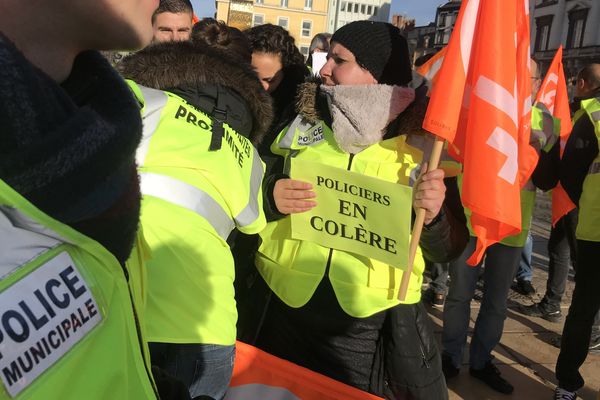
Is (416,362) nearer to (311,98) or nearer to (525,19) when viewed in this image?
(311,98)

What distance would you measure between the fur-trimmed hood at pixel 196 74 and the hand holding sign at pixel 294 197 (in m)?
0.40

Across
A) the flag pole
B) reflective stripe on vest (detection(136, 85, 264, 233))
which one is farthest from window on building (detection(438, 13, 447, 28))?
reflective stripe on vest (detection(136, 85, 264, 233))

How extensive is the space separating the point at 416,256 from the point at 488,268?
1652 mm

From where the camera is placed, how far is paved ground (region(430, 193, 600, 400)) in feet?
11.1

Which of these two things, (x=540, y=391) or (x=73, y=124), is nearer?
(x=73, y=124)

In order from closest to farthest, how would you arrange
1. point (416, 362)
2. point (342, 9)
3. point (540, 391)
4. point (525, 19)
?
point (416, 362) < point (525, 19) < point (540, 391) < point (342, 9)

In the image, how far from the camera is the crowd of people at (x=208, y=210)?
2.01 feet

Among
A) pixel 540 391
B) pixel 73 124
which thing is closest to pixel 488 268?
pixel 540 391

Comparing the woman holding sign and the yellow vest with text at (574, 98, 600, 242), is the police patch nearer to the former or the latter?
the woman holding sign

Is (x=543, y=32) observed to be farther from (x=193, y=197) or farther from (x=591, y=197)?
(x=193, y=197)

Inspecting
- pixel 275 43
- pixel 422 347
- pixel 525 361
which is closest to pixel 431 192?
pixel 422 347

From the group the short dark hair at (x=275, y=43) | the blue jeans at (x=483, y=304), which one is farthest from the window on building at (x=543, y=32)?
the short dark hair at (x=275, y=43)

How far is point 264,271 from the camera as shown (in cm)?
218

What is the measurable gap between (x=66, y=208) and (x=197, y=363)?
97 cm
